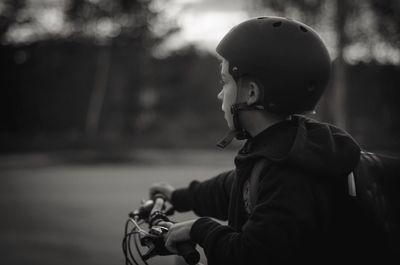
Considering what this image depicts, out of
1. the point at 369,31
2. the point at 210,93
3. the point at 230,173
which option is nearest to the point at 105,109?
the point at 210,93

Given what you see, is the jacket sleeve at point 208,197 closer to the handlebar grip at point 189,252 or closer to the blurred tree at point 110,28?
the handlebar grip at point 189,252

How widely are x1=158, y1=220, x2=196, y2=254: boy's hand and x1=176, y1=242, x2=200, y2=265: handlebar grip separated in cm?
2

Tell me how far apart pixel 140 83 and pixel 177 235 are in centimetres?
2169

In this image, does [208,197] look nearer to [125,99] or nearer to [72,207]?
[72,207]

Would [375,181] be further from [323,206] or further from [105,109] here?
[105,109]

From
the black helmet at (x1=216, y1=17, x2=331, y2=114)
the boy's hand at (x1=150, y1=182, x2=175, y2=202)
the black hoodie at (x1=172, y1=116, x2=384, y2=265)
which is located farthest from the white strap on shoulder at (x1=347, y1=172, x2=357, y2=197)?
the boy's hand at (x1=150, y1=182, x2=175, y2=202)

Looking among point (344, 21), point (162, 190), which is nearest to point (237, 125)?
point (162, 190)

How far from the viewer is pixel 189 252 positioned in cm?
173

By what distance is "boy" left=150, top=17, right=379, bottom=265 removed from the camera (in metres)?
1.63

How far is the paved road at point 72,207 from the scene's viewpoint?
17.3ft

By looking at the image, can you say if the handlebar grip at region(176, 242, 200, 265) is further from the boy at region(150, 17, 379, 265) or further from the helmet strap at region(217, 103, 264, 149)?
the helmet strap at region(217, 103, 264, 149)

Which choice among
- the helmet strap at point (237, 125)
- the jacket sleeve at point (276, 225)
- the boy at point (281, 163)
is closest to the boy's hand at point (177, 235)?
the boy at point (281, 163)

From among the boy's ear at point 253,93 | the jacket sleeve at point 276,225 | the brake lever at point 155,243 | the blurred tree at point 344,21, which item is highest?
the blurred tree at point 344,21

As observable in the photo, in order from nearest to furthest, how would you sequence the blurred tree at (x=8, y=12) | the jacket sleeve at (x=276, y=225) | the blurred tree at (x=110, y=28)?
1. the jacket sleeve at (x=276, y=225)
2. the blurred tree at (x=110, y=28)
3. the blurred tree at (x=8, y=12)
